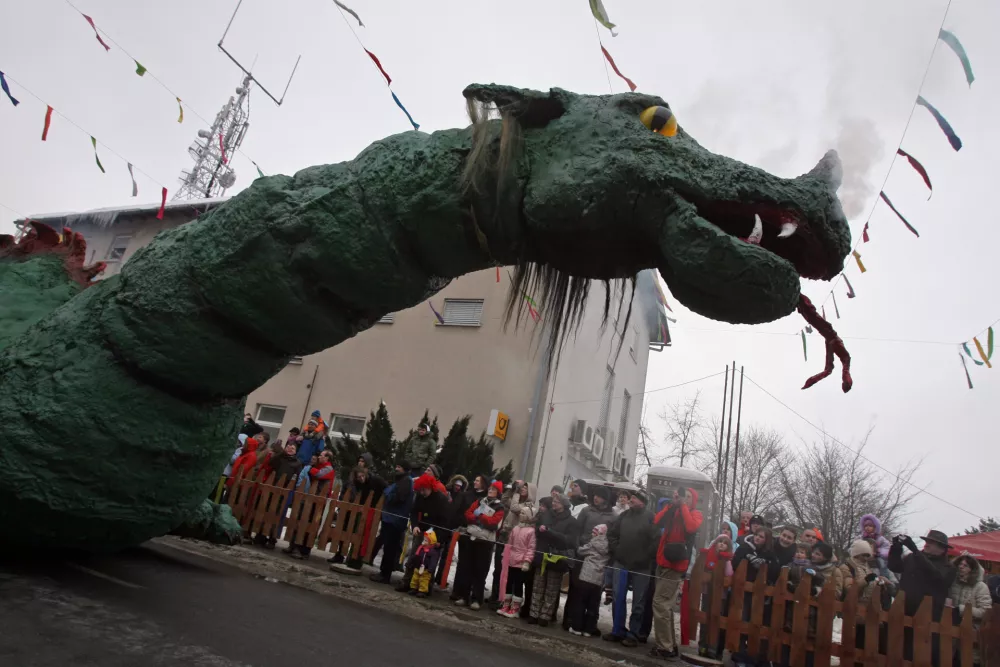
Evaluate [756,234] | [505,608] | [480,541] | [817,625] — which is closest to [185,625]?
[756,234]

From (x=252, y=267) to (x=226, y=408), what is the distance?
36.5 inches

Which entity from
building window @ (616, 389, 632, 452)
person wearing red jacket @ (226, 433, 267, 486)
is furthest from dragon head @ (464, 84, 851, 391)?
building window @ (616, 389, 632, 452)

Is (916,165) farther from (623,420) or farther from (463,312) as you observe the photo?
(623,420)

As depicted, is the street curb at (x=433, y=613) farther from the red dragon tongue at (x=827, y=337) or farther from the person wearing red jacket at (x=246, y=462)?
the red dragon tongue at (x=827, y=337)

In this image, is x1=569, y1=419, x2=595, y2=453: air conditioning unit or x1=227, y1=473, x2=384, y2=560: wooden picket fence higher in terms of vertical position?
x1=569, y1=419, x2=595, y2=453: air conditioning unit

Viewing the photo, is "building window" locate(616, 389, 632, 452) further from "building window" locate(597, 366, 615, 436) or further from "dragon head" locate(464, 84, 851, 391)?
"dragon head" locate(464, 84, 851, 391)

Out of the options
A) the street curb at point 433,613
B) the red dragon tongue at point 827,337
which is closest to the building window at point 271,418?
the street curb at point 433,613

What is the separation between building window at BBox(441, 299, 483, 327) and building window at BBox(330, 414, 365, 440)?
9.74ft

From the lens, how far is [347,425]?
14.2 metres

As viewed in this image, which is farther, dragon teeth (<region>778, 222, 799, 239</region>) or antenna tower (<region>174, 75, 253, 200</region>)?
antenna tower (<region>174, 75, 253, 200</region>)

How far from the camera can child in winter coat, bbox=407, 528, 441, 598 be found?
632cm

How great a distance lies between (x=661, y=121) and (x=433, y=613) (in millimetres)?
4665

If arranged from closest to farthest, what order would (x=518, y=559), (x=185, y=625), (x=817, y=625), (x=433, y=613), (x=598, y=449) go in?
(x=185, y=625) → (x=817, y=625) → (x=433, y=613) → (x=518, y=559) → (x=598, y=449)

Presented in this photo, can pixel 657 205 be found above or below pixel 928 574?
above
